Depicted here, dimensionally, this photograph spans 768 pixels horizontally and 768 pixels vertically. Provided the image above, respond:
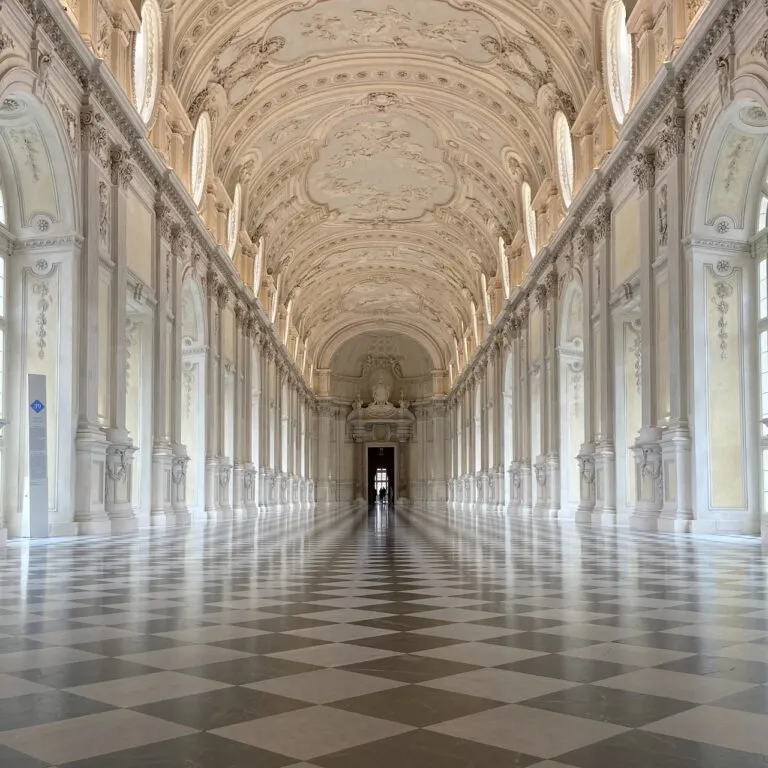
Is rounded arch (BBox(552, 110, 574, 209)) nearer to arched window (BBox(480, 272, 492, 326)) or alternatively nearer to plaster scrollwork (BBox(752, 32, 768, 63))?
plaster scrollwork (BBox(752, 32, 768, 63))

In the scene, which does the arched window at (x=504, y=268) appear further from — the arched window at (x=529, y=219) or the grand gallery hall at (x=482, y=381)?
the arched window at (x=529, y=219)

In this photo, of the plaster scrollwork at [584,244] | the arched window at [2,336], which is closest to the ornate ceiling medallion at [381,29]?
the plaster scrollwork at [584,244]

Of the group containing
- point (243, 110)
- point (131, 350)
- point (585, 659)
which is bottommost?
point (585, 659)

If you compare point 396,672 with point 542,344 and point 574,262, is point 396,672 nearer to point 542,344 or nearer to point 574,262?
point 574,262

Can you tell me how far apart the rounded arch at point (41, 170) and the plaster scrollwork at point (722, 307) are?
10.2 metres

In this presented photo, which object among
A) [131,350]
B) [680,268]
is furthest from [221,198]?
[680,268]

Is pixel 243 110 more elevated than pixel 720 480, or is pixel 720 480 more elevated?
pixel 243 110

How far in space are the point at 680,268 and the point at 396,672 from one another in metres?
13.0

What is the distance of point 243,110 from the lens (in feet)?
83.6

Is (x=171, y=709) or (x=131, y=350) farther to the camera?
(x=131, y=350)

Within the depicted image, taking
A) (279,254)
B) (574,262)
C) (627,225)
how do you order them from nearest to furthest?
(627,225) → (574,262) → (279,254)

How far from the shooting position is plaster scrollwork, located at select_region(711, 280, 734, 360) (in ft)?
48.3

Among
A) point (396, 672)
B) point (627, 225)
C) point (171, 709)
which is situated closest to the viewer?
point (171, 709)

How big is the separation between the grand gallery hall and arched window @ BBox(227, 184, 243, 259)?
0.14 metres
